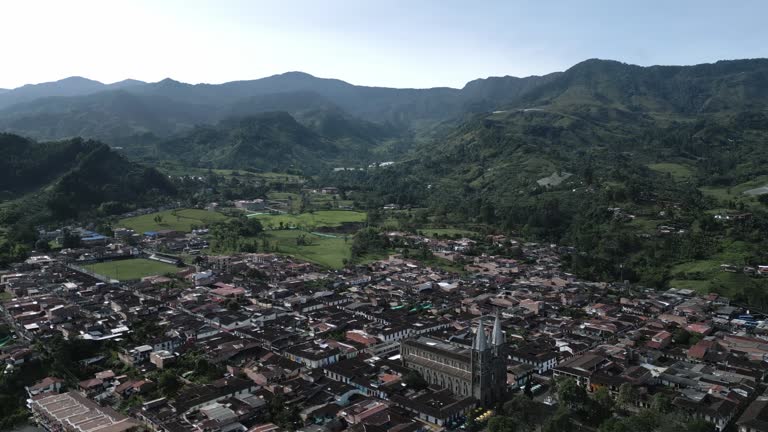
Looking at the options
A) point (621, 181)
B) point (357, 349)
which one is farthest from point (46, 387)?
point (621, 181)

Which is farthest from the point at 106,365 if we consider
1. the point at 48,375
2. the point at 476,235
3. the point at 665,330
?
the point at 476,235

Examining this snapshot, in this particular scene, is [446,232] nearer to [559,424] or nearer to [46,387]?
[559,424]

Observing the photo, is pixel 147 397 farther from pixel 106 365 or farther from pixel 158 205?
pixel 158 205

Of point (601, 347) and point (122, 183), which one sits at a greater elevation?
point (122, 183)

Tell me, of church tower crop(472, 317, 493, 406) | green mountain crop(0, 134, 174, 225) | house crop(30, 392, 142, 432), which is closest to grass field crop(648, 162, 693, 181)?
church tower crop(472, 317, 493, 406)

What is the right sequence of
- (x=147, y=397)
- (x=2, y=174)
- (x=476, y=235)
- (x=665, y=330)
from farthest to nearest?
1. (x=2, y=174)
2. (x=476, y=235)
3. (x=665, y=330)
4. (x=147, y=397)

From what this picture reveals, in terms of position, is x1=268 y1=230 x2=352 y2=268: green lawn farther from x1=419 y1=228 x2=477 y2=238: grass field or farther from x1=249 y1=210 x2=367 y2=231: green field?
x1=419 y1=228 x2=477 y2=238: grass field
